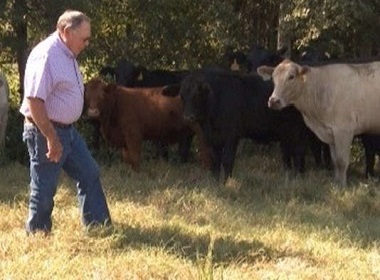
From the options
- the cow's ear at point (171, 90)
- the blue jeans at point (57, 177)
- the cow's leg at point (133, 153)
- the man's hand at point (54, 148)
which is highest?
the cow's ear at point (171, 90)

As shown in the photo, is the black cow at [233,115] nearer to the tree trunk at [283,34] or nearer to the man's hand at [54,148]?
the tree trunk at [283,34]

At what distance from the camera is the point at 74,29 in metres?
7.00

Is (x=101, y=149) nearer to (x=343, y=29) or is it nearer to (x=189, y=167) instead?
(x=189, y=167)

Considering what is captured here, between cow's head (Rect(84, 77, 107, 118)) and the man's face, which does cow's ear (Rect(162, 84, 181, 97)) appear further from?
the man's face

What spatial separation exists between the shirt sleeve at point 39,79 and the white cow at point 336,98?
4.79 meters

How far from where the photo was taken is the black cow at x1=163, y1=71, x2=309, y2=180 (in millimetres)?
11125

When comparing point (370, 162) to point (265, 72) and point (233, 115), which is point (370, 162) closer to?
point (265, 72)

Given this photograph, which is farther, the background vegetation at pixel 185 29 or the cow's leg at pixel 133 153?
the background vegetation at pixel 185 29

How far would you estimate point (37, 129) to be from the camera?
A: 6.94 metres

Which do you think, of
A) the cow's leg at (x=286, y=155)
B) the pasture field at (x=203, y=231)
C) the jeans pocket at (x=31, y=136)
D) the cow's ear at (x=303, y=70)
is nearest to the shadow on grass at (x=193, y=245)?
Answer: the pasture field at (x=203, y=231)

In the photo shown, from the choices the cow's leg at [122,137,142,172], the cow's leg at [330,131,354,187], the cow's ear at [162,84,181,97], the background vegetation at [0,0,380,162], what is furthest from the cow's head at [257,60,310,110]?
the cow's leg at [122,137,142,172]

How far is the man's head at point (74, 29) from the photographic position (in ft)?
22.9

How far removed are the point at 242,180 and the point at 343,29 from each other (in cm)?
413

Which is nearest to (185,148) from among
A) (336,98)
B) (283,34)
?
(336,98)
